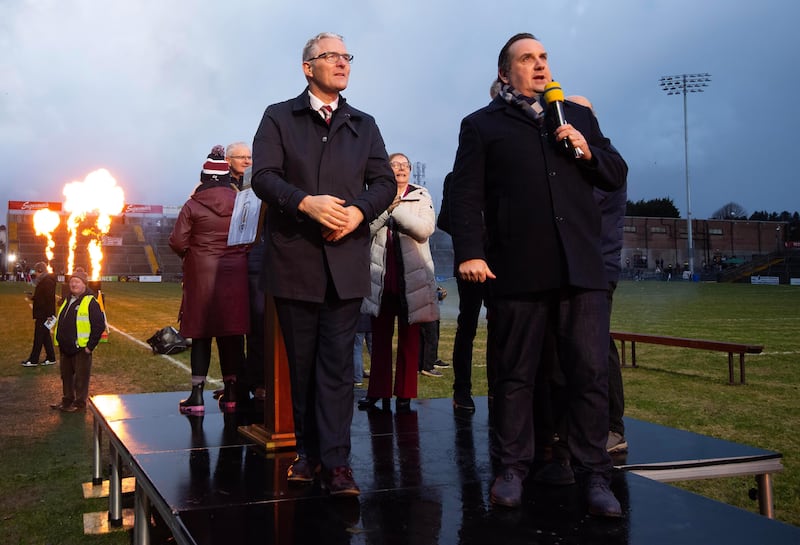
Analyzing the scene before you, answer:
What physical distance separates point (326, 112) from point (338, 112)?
59mm

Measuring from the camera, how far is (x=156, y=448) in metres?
4.09

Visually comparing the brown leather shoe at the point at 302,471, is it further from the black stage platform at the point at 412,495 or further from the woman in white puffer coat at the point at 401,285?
the woman in white puffer coat at the point at 401,285

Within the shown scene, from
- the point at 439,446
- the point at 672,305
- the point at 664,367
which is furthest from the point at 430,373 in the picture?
the point at 672,305

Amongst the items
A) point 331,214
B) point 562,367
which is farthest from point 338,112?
point 562,367

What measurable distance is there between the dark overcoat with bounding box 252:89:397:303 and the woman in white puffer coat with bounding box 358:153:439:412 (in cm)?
170

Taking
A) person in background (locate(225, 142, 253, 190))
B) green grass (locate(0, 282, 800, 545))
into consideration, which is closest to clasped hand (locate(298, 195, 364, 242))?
green grass (locate(0, 282, 800, 545))

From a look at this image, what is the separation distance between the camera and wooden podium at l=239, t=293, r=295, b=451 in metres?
4.24

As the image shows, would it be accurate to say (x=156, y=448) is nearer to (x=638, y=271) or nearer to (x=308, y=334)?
(x=308, y=334)

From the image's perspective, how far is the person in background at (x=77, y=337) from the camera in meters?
7.88

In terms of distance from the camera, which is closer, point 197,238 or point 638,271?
point 197,238

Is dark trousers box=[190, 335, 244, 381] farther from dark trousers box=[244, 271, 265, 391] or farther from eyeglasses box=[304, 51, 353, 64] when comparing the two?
eyeglasses box=[304, 51, 353, 64]

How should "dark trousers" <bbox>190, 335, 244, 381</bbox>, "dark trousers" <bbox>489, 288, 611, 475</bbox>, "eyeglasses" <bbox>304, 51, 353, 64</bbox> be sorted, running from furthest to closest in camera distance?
"dark trousers" <bbox>190, 335, 244, 381</bbox> < "eyeglasses" <bbox>304, 51, 353, 64</bbox> < "dark trousers" <bbox>489, 288, 611, 475</bbox>

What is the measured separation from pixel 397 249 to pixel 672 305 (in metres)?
24.6

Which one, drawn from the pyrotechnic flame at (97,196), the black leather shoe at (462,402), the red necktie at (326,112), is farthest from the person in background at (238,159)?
the pyrotechnic flame at (97,196)
